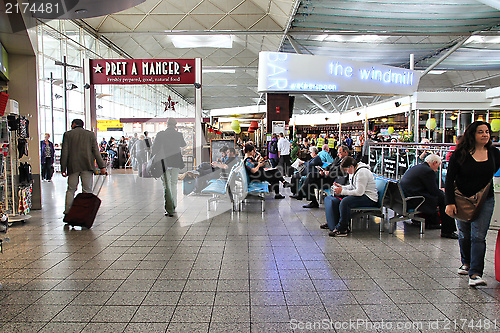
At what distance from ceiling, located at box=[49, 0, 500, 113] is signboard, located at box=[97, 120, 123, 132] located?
4892mm

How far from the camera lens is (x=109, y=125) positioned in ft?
67.6

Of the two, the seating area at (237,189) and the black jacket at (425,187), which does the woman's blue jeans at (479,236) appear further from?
the seating area at (237,189)

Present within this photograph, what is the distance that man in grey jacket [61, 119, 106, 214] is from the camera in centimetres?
573

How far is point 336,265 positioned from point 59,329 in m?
2.63

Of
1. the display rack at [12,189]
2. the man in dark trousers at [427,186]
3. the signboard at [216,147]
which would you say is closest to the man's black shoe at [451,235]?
the man in dark trousers at [427,186]

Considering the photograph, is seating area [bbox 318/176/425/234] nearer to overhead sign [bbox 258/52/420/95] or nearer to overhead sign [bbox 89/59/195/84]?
overhead sign [bbox 89/59/195/84]

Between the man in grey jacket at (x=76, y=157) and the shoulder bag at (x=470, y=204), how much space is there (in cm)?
495

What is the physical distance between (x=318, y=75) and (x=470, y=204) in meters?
11.9

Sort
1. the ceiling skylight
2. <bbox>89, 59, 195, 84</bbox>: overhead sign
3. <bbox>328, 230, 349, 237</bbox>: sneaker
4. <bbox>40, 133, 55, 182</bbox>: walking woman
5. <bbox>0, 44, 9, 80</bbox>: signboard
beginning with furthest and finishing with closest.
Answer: the ceiling skylight < <bbox>40, 133, 55, 182</bbox>: walking woman < <bbox>89, 59, 195, 84</bbox>: overhead sign < <bbox>0, 44, 9, 80</bbox>: signboard < <bbox>328, 230, 349, 237</bbox>: sneaker

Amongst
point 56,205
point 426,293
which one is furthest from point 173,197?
point 426,293

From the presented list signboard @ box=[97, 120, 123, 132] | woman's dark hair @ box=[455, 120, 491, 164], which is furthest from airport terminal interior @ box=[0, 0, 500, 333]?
signboard @ box=[97, 120, 123, 132]

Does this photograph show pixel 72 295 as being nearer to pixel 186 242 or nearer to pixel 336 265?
pixel 186 242

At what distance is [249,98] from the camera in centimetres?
4591

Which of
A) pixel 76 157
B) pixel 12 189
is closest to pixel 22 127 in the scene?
pixel 12 189
